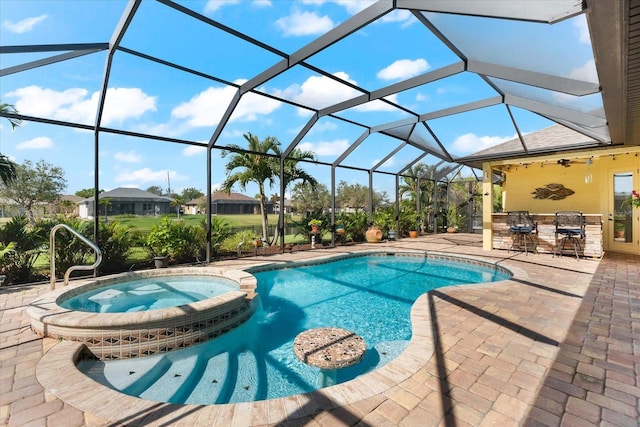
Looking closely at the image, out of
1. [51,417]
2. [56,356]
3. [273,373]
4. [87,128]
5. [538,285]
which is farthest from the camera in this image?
[87,128]

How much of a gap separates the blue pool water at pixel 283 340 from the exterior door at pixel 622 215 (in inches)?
221

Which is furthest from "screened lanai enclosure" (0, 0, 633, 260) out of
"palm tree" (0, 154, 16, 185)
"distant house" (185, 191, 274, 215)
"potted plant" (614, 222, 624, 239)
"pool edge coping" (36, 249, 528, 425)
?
"distant house" (185, 191, 274, 215)

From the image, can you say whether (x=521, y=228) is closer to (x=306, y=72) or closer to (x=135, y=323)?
(x=306, y=72)

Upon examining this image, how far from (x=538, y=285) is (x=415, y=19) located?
569 cm

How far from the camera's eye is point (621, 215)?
32.8ft

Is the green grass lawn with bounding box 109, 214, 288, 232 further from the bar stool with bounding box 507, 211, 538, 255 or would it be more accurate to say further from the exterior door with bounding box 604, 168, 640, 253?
the exterior door with bounding box 604, 168, 640, 253

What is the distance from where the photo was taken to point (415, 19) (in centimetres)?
507

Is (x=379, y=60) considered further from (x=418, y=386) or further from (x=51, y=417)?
(x=51, y=417)

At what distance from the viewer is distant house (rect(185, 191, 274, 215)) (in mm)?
41609

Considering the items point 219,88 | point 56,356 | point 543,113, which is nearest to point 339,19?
point 219,88

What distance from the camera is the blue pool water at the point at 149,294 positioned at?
18.0 feet

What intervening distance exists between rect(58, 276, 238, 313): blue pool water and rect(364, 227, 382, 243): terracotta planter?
28.3 feet

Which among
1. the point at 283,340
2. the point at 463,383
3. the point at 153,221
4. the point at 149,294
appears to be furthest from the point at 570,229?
the point at 153,221

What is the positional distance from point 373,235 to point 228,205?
34301 millimetres
